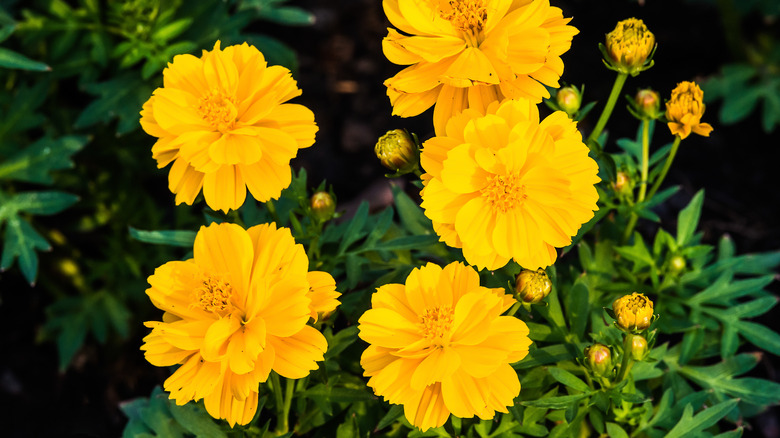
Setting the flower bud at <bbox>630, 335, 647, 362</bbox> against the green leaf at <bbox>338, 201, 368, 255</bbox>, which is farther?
the green leaf at <bbox>338, 201, 368, 255</bbox>

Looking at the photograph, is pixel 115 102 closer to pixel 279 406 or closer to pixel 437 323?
pixel 279 406

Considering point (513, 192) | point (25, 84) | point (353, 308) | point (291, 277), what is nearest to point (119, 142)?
point (25, 84)

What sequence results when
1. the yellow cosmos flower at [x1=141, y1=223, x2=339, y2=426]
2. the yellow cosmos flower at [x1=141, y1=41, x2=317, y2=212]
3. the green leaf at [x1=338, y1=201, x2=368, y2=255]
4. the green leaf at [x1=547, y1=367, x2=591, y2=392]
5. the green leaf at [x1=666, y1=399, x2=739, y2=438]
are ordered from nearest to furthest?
the yellow cosmos flower at [x1=141, y1=223, x2=339, y2=426], the yellow cosmos flower at [x1=141, y1=41, x2=317, y2=212], the green leaf at [x1=547, y1=367, x2=591, y2=392], the green leaf at [x1=666, y1=399, x2=739, y2=438], the green leaf at [x1=338, y1=201, x2=368, y2=255]

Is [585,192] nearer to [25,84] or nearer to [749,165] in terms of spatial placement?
[25,84]

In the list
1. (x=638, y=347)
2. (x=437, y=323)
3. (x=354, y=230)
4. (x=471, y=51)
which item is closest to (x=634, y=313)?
(x=638, y=347)

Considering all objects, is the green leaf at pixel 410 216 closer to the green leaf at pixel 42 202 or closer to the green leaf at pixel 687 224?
the green leaf at pixel 687 224

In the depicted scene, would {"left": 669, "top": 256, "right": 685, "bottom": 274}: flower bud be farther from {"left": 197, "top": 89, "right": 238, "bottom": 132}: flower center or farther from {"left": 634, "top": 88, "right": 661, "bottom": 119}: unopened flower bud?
{"left": 197, "top": 89, "right": 238, "bottom": 132}: flower center

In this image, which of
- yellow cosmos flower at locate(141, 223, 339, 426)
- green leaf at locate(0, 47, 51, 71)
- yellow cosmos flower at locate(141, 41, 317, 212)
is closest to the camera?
yellow cosmos flower at locate(141, 223, 339, 426)

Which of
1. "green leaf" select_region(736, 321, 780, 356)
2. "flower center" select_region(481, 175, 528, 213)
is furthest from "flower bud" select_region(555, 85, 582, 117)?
"green leaf" select_region(736, 321, 780, 356)
